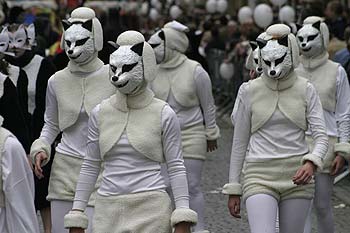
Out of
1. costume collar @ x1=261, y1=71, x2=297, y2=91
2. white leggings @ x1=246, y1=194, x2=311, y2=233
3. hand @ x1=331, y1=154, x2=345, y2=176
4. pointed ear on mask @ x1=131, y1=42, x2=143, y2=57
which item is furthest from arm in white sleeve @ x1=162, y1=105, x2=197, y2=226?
hand @ x1=331, y1=154, x2=345, y2=176

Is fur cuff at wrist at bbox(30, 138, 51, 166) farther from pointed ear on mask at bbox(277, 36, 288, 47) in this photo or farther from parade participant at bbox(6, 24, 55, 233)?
pointed ear on mask at bbox(277, 36, 288, 47)

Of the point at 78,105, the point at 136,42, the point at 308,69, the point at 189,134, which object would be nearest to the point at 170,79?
the point at 189,134

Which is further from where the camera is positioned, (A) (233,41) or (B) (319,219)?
(A) (233,41)

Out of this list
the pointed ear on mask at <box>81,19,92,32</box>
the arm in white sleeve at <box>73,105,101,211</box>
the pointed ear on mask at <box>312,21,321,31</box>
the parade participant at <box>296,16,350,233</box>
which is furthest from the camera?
the pointed ear on mask at <box>312,21,321,31</box>

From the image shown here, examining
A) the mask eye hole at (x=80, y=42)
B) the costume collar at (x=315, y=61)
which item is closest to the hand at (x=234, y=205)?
the mask eye hole at (x=80, y=42)

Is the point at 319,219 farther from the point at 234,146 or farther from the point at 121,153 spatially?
the point at 121,153

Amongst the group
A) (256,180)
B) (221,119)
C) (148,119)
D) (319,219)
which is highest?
(148,119)

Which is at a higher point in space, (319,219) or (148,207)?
(148,207)

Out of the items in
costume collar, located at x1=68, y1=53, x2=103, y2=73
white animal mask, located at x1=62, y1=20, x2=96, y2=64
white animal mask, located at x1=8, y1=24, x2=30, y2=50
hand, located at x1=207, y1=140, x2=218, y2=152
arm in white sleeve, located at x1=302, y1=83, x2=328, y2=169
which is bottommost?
hand, located at x1=207, y1=140, x2=218, y2=152

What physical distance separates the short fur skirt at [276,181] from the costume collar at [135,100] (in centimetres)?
122

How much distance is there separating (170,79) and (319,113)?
116 inches

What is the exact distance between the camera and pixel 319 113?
8664 millimetres

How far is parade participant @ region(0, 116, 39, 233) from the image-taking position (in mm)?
6941

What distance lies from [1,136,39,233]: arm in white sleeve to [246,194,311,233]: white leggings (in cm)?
185
